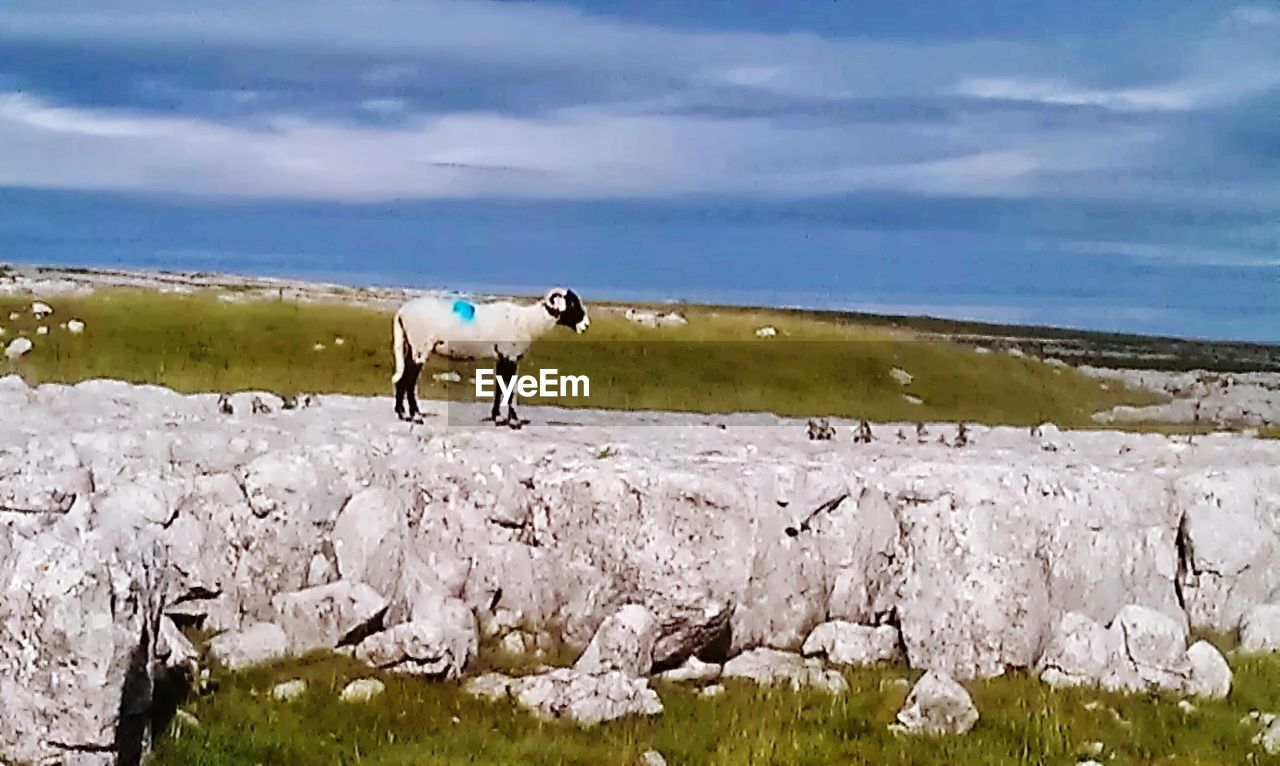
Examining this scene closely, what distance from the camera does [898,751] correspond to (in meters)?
11.2

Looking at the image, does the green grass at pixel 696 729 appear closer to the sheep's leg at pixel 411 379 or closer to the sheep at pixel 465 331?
the sheep's leg at pixel 411 379

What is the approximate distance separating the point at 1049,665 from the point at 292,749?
7573mm

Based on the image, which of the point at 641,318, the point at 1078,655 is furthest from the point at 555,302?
the point at 1078,655

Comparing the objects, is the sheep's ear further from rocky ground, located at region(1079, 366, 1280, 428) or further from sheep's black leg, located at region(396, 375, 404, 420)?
rocky ground, located at region(1079, 366, 1280, 428)

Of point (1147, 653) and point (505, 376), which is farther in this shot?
point (505, 376)

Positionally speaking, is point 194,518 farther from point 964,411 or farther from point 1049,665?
point 964,411

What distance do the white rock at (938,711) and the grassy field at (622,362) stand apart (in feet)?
28.2

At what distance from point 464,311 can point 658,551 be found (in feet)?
18.5

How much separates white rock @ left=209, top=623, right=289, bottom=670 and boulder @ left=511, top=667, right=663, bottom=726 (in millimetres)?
2496

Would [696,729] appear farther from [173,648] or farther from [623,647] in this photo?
[173,648]

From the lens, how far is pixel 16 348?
2081 centimetres

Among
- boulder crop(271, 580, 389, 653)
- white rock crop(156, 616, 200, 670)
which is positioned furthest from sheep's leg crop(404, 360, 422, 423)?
white rock crop(156, 616, 200, 670)

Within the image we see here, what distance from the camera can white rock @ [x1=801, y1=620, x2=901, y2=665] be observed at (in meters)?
13.6

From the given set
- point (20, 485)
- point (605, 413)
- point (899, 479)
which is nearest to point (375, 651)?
point (20, 485)
